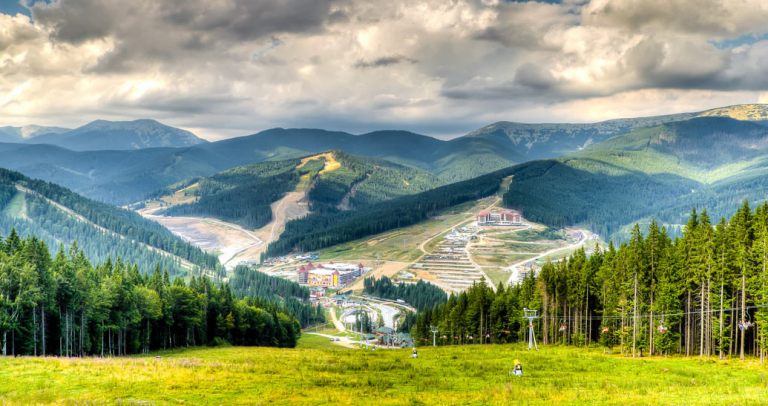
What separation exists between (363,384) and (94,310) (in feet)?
140

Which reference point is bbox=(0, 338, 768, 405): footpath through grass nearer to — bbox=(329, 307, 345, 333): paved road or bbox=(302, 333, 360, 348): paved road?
bbox=(302, 333, 360, 348): paved road

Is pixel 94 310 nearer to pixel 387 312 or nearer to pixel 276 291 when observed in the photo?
pixel 387 312

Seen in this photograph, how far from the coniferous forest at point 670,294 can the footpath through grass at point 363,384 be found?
35.7ft

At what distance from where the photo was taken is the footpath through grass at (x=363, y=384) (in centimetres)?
2333

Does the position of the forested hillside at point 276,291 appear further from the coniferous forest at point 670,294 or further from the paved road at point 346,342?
the coniferous forest at point 670,294

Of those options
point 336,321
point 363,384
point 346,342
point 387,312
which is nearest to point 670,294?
point 363,384

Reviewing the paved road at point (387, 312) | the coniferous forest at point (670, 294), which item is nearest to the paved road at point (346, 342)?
the paved road at point (387, 312)

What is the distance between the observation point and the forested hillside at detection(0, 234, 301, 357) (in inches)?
1860

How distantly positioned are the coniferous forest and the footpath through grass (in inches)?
429

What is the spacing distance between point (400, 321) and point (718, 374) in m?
130

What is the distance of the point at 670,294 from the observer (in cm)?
5384

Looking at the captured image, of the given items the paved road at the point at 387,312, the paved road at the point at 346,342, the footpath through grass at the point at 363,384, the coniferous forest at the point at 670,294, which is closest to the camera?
the footpath through grass at the point at 363,384

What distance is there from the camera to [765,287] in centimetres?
4272

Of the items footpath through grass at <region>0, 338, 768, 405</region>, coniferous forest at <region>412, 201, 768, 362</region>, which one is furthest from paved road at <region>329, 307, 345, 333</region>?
footpath through grass at <region>0, 338, 768, 405</region>
